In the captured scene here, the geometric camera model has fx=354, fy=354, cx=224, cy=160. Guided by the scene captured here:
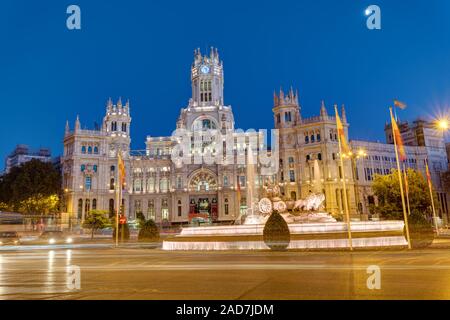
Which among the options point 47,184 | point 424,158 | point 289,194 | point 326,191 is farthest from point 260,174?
point 47,184

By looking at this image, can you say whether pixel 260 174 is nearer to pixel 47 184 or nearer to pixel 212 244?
pixel 47 184

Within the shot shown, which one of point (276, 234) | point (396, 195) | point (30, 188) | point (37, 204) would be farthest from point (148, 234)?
point (37, 204)

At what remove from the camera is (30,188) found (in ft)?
250

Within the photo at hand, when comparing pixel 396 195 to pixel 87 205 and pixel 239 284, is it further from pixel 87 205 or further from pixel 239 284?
pixel 87 205

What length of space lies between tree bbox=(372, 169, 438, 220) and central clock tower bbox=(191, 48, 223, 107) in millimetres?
59460

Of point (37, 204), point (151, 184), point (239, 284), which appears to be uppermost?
point (151, 184)

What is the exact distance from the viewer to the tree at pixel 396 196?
55.1 metres

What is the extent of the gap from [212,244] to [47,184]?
208 ft

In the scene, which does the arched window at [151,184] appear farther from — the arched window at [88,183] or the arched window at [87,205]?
the arched window at [87,205]

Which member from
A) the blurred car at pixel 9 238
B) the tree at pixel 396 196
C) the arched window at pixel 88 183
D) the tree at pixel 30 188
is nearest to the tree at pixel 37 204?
the tree at pixel 30 188

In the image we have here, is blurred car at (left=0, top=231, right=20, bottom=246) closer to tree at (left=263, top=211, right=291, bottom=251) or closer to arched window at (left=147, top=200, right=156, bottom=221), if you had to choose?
tree at (left=263, top=211, right=291, bottom=251)

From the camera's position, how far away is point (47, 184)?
7838cm

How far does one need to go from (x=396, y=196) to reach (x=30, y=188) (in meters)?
72.0

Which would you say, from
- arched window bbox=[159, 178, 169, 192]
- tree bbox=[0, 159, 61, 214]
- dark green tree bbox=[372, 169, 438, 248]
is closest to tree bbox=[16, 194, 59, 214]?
tree bbox=[0, 159, 61, 214]
